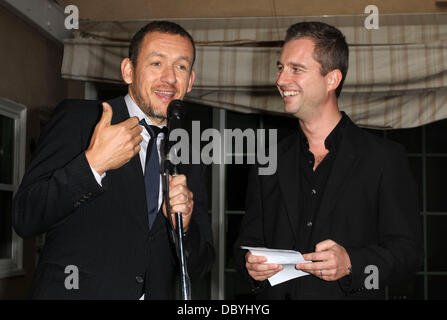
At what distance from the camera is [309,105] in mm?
1911

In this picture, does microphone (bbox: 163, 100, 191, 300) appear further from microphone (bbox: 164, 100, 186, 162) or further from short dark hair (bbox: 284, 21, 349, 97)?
short dark hair (bbox: 284, 21, 349, 97)

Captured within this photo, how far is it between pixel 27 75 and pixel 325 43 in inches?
104

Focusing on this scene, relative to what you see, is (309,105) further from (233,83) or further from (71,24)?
(71,24)

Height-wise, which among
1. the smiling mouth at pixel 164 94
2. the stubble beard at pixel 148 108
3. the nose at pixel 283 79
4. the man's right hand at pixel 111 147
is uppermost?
the nose at pixel 283 79

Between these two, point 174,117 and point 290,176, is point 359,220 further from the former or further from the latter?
point 174,117

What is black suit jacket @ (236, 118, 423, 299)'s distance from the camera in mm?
1704

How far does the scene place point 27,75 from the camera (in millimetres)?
3871

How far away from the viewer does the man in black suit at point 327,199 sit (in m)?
1.68

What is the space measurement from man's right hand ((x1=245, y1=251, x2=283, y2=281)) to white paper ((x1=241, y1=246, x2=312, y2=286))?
0.9 inches

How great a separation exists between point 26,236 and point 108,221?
22 centimetres

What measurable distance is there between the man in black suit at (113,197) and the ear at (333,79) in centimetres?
56

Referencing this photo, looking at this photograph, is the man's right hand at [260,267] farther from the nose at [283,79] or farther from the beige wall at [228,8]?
the beige wall at [228,8]
